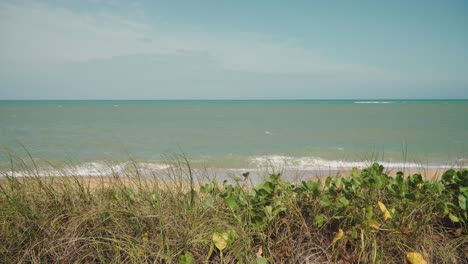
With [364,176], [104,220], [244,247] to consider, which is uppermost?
[364,176]

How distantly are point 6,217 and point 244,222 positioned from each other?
157cm

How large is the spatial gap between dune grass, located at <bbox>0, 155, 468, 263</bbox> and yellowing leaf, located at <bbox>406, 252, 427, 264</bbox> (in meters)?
0.04

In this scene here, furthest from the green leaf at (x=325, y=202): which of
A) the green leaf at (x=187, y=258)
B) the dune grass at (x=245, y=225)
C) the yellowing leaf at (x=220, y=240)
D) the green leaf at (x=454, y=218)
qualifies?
the green leaf at (x=187, y=258)

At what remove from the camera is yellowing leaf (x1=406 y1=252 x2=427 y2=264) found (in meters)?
1.92

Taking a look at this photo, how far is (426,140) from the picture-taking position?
1389 cm

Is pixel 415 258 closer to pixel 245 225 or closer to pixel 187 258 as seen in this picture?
pixel 245 225

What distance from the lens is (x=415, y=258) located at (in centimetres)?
193

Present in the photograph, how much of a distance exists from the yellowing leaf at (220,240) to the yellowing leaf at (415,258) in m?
1.12

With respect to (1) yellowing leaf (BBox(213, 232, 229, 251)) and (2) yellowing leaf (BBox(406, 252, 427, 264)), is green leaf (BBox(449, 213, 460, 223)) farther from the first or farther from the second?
(1) yellowing leaf (BBox(213, 232, 229, 251))

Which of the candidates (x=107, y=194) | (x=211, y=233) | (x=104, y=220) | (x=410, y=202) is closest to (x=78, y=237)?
(x=104, y=220)

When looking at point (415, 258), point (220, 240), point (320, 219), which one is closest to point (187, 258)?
point (220, 240)

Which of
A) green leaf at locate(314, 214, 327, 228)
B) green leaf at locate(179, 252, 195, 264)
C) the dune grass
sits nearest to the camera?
green leaf at locate(179, 252, 195, 264)

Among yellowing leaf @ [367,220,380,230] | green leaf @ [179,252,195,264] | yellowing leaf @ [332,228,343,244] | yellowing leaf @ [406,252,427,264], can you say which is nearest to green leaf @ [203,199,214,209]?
green leaf @ [179,252,195,264]

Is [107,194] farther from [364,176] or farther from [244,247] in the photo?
[364,176]
